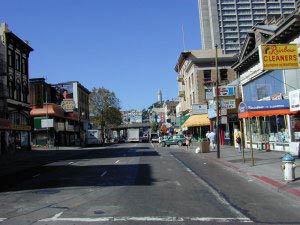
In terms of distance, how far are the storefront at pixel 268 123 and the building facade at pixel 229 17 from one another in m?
73.0

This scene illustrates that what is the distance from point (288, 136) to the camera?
87.8 feet

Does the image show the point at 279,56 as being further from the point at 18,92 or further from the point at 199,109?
the point at 199,109

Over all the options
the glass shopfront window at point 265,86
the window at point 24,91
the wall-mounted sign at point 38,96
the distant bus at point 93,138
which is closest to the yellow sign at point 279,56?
the glass shopfront window at point 265,86

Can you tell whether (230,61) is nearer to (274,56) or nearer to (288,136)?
(288,136)

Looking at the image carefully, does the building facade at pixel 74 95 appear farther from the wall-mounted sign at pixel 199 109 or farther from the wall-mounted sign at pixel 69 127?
the wall-mounted sign at pixel 199 109

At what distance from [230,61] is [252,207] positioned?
56.5 meters

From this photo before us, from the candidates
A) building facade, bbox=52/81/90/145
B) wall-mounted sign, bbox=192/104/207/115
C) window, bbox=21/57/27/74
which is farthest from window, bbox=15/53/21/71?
building facade, bbox=52/81/90/145

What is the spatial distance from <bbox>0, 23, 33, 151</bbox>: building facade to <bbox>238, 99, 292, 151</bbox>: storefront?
25.2 m

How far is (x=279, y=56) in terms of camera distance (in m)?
19.5

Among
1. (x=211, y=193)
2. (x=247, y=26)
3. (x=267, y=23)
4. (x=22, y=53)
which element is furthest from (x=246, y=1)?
(x=211, y=193)

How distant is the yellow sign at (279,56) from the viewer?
19172 millimetres

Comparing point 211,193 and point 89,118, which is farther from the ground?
point 89,118

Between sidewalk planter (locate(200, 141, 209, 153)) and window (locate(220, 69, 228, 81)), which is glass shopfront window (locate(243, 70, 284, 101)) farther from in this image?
window (locate(220, 69, 228, 81))

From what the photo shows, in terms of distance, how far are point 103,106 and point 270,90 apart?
69.9m
